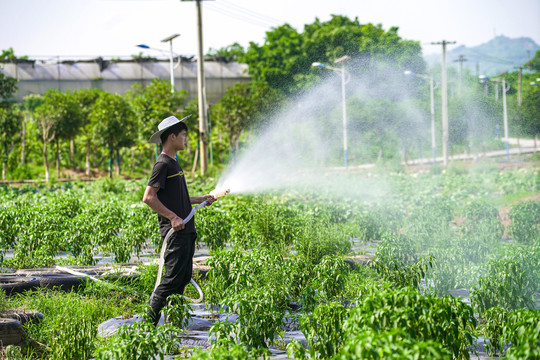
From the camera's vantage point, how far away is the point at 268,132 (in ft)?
122

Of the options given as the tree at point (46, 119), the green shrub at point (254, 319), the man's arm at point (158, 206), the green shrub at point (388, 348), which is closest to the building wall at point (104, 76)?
the tree at point (46, 119)

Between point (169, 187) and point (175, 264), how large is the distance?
0.67 meters

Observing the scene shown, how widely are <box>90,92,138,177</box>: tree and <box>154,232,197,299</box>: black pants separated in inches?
963

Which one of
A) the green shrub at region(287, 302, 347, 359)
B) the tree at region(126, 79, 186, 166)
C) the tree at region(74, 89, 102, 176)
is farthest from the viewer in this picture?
the tree at region(74, 89, 102, 176)

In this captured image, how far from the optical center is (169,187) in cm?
515

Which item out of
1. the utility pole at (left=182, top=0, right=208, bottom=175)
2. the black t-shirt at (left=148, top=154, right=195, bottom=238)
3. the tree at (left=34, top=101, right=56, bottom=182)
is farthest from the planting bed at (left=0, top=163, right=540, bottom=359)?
the tree at (left=34, top=101, right=56, bottom=182)

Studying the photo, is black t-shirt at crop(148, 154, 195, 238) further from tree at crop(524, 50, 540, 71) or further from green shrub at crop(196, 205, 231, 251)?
tree at crop(524, 50, 540, 71)

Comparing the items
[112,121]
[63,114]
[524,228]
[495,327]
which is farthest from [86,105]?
[495,327]

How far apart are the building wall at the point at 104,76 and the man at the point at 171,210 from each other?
136 ft

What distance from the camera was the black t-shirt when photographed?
16.6 ft

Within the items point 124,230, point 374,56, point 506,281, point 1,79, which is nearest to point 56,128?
point 1,79

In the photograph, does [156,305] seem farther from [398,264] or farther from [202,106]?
[202,106]

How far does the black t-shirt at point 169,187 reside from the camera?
5055 mm

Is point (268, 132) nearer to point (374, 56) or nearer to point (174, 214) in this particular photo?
point (374, 56)
